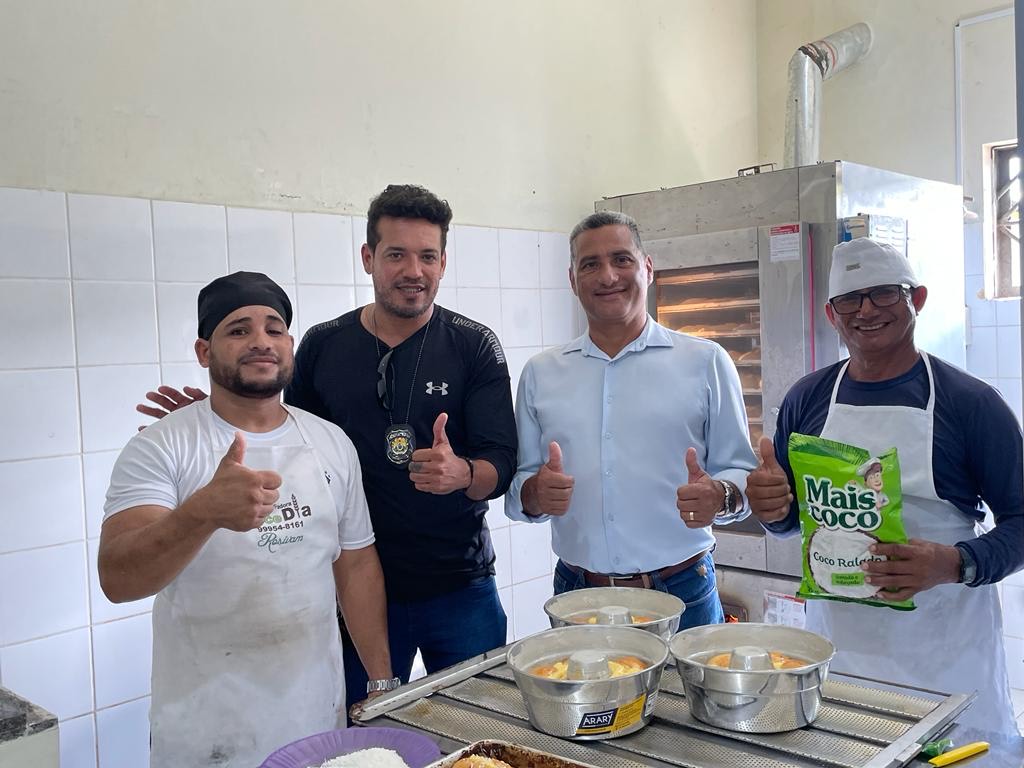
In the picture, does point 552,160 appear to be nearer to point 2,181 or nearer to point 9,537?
point 2,181

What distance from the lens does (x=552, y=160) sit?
3844 mm

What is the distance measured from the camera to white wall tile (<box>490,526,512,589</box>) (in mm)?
3537

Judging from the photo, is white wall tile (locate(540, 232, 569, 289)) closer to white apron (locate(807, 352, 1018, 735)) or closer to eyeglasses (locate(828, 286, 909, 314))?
eyeglasses (locate(828, 286, 909, 314))

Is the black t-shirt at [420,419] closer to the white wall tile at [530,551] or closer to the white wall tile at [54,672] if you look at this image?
the white wall tile at [54,672]

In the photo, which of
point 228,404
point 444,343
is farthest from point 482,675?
point 444,343

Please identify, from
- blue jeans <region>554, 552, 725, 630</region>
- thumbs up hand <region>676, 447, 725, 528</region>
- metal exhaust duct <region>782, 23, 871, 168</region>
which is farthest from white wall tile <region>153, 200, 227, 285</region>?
metal exhaust duct <region>782, 23, 871, 168</region>

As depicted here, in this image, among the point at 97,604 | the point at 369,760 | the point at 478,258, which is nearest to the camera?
the point at 369,760

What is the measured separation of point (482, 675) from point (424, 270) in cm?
105

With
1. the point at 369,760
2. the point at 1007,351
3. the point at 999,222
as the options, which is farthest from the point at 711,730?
the point at 999,222

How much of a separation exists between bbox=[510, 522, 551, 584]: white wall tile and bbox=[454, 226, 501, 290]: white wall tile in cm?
101

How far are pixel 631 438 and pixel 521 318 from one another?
1.48 m

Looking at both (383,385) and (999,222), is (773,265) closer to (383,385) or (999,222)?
(999,222)

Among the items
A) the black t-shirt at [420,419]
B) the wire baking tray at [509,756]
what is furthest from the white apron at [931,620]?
the wire baking tray at [509,756]

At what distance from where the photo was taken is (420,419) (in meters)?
2.21
